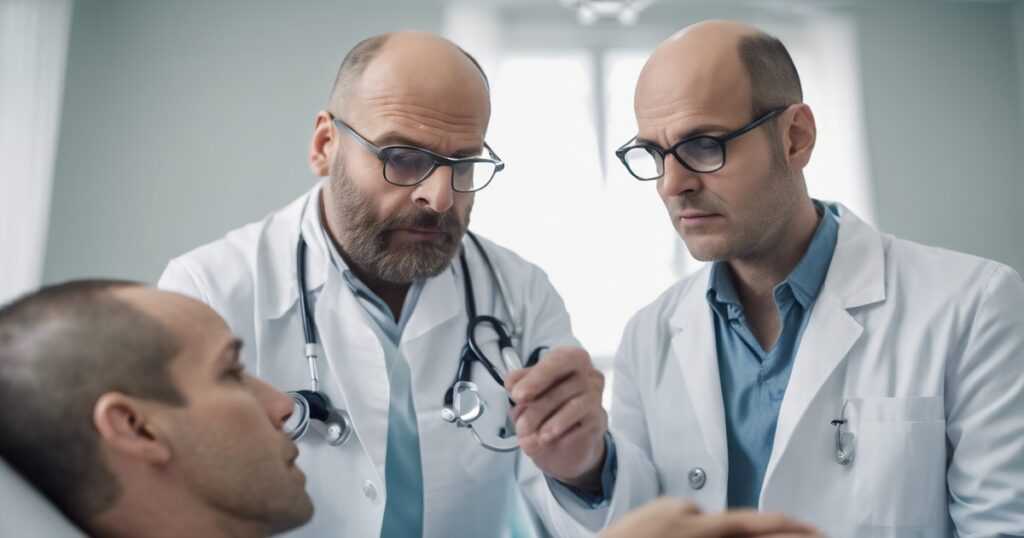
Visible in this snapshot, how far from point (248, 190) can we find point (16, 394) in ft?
10.6

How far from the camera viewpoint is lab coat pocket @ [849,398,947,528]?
132 cm

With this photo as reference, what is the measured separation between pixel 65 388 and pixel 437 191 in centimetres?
77

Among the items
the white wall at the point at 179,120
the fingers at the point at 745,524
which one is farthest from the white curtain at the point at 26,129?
the fingers at the point at 745,524

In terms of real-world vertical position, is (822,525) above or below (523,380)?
below

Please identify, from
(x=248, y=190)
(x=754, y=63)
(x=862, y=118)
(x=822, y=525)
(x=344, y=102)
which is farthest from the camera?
(x=862, y=118)

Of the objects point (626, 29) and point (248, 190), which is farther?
point (626, 29)

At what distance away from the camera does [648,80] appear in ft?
5.05

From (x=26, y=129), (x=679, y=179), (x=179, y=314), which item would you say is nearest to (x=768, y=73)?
(x=679, y=179)

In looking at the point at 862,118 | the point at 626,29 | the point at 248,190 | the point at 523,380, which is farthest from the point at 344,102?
the point at 862,118

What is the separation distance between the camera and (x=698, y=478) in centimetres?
144

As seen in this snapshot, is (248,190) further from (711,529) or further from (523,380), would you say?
(711,529)

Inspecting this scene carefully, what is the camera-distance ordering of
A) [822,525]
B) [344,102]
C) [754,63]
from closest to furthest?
[822,525] < [754,63] < [344,102]

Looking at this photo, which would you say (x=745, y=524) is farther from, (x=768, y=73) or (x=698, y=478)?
(x=768, y=73)

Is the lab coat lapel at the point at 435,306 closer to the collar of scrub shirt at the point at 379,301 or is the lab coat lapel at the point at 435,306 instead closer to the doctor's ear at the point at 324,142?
the collar of scrub shirt at the point at 379,301
